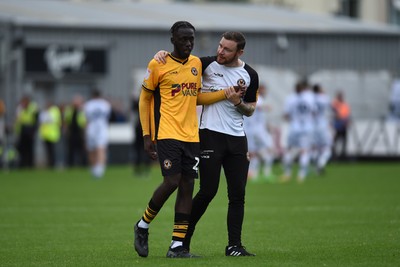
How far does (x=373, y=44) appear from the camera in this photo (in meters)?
44.4

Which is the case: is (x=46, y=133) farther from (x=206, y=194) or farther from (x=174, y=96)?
(x=174, y=96)

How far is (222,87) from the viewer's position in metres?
11.1

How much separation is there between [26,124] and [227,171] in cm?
2477

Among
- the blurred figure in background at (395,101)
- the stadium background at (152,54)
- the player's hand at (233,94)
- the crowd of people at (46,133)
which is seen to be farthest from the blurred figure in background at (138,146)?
the player's hand at (233,94)

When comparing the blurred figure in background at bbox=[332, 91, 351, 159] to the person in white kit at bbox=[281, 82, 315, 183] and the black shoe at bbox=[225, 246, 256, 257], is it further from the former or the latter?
the black shoe at bbox=[225, 246, 256, 257]

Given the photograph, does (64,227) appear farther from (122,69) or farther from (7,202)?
(122,69)

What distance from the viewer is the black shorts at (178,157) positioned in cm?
1072

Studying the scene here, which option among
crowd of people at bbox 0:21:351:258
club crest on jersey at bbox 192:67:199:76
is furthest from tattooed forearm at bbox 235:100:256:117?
club crest on jersey at bbox 192:67:199:76

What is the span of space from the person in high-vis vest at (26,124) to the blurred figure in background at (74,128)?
4.04ft

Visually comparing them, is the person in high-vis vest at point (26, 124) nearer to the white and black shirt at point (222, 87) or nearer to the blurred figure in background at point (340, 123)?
the blurred figure in background at point (340, 123)

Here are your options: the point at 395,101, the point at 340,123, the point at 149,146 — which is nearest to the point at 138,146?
the point at 340,123

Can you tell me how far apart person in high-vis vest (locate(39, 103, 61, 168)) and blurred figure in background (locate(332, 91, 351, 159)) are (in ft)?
31.4

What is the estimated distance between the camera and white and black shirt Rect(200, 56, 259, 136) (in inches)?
437

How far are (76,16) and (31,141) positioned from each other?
21.0ft
